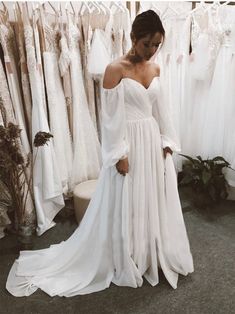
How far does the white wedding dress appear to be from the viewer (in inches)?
57.6

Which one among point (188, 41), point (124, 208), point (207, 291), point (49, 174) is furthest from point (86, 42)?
point (207, 291)

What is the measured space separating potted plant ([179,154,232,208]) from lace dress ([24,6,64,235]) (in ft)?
3.67

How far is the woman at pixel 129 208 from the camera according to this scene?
1.41m

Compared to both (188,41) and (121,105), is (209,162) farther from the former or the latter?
(121,105)

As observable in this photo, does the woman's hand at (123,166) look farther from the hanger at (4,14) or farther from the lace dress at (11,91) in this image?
the hanger at (4,14)

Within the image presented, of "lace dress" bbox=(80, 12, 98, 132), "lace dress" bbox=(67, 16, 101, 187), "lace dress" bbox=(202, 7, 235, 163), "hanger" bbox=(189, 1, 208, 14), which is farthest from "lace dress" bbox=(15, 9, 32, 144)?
"lace dress" bbox=(202, 7, 235, 163)

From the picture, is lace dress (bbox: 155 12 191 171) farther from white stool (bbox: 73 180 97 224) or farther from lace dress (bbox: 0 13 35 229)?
lace dress (bbox: 0 13 35 229)

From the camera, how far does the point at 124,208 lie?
4.99 feet

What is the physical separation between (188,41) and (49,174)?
1536 mm

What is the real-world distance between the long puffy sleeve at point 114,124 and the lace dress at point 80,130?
838 mm

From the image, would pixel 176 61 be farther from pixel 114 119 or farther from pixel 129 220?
pixel 129 220

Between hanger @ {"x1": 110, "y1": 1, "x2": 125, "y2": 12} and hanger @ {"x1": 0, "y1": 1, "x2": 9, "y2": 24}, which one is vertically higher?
hanger @ {"x1": 110, "y1": 1, "x2": 125, "y2": 12}

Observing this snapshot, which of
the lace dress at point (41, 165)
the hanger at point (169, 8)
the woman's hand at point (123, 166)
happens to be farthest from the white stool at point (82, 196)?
the hanger at point (169, 8)

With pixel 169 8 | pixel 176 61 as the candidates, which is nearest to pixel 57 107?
pixel 176 61
